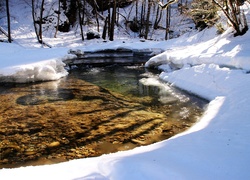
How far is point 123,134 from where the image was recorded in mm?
5543

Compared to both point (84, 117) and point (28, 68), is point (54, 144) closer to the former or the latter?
point (84, 117)

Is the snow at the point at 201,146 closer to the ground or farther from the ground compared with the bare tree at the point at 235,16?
closer to the ground

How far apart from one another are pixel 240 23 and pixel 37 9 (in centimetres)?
2259

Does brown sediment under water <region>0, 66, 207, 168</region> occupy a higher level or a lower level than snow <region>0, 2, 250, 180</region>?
lower

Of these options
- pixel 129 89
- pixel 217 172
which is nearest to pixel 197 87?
pixel 129 89

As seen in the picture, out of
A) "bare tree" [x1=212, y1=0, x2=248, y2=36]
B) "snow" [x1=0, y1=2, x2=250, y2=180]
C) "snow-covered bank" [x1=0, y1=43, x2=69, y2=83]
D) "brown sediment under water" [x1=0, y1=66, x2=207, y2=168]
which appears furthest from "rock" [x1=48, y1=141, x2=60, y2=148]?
"bare tree" [x1=212, y1=0, x2=248, y2=36]

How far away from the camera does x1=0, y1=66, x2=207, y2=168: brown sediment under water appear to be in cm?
494

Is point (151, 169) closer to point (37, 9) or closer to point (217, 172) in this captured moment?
point (217, 172)

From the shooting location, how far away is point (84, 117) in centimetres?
651

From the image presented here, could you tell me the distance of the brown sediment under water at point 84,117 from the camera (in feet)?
16.2

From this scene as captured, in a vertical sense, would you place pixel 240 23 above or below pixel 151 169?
above

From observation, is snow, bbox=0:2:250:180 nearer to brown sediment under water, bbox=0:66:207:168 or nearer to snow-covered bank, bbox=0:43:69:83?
snow-covered bank, bbox=0:43:69:83

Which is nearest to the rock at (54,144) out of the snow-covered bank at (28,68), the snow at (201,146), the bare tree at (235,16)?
the snow at (201,146)

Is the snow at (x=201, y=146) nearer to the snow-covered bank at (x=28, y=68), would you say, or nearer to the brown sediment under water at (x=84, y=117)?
the snow-covered bank at (x=28, y=68)
